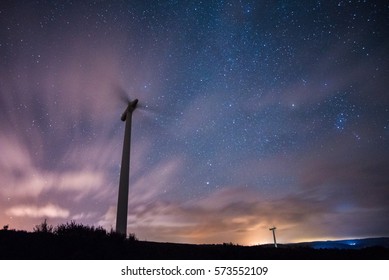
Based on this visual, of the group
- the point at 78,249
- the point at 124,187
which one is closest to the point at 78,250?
the point at 78,249

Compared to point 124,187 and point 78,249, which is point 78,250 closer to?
point 78,249

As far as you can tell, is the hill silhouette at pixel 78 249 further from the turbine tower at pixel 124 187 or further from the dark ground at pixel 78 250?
the turbine tower at pixel 124 187

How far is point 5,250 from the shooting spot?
6832 millimetres

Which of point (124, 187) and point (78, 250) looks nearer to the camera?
point (78, 250)

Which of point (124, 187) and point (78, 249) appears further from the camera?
point (124, 187)

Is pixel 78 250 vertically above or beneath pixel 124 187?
beneath

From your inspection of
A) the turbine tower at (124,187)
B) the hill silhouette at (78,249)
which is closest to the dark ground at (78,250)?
the hill silhouette at (78,249)

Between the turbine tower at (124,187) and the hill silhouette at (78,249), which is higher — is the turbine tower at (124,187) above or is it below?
above
